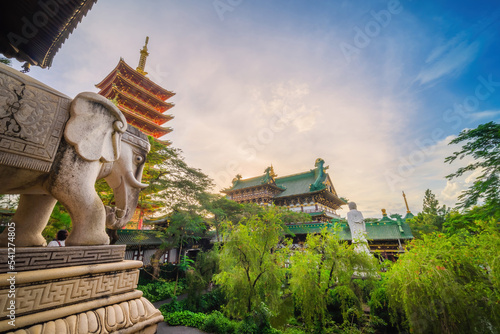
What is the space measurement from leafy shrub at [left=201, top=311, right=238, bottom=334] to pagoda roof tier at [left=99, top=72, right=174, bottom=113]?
732 inches

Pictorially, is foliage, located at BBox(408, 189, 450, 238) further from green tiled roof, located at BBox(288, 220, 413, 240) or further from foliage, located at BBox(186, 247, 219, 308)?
foliage, located at BBox(186, 247, 219, 308)

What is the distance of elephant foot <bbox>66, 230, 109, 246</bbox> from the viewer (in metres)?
1.80

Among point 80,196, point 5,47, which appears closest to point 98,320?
point 80,196

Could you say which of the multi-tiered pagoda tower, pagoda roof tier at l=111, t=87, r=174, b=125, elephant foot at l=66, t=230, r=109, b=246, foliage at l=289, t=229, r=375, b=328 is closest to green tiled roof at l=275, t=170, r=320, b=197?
the multi-tiered pagoda tower

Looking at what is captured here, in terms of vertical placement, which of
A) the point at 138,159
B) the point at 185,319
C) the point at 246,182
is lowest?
the point at 185,319

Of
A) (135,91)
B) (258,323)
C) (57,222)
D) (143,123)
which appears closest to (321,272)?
(258,323)

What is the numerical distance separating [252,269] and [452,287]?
442 centimetres

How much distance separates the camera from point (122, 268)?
1847 millimetres

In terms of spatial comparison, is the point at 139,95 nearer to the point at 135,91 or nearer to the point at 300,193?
the point at 135,91

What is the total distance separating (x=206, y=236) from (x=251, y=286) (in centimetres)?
1091

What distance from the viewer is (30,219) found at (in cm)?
217

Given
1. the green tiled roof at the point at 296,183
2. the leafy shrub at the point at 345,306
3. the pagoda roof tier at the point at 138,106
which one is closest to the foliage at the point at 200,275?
the leafy shrub at the point at 345,306

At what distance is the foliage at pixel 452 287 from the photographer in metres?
3.88

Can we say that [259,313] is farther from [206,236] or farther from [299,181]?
[299,181]
